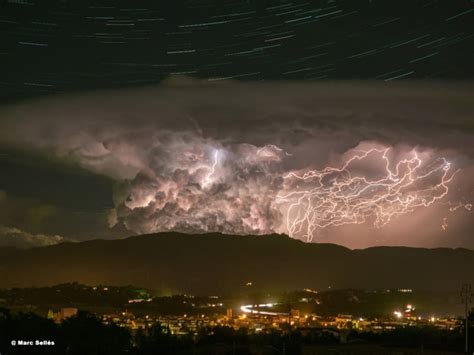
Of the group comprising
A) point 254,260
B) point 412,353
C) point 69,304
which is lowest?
point 412,353

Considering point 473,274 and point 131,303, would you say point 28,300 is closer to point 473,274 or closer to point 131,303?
point 131,303

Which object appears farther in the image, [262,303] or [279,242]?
[279,242]

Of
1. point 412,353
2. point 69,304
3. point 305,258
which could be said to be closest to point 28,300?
point 69,304

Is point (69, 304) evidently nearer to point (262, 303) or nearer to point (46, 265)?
point (262, 303)

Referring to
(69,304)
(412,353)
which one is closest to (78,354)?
(412,353)

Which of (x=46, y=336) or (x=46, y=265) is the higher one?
(x=46, y=265)

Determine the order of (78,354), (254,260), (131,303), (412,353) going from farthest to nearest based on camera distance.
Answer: (254,260) → (131,303) → (412,353) → (78,354)

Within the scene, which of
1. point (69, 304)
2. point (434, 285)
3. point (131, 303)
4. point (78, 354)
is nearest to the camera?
point (78, 354)
